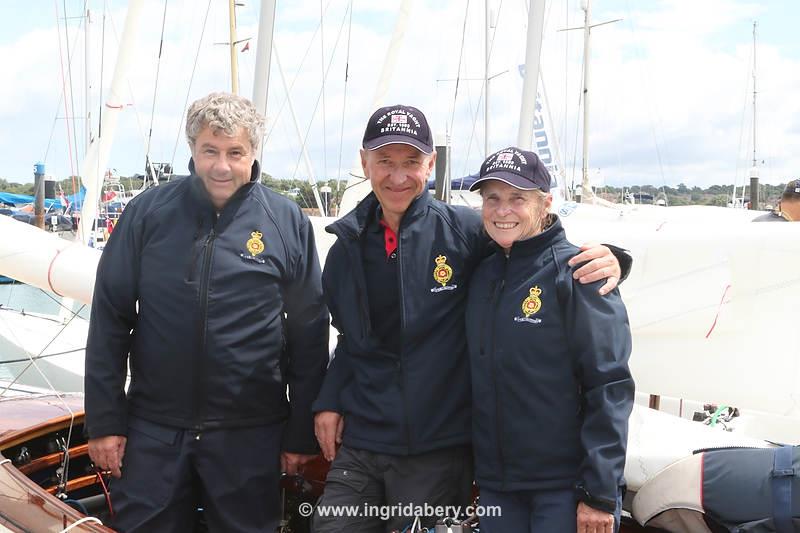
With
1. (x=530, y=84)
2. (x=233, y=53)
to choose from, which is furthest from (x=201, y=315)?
(x=233, y=53)

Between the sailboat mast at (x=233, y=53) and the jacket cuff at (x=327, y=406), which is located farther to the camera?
the sailboat mast at (x=233, y=53)

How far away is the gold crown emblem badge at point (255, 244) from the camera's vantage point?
2.56 metres

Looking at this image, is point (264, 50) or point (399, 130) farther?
point (264, 50)

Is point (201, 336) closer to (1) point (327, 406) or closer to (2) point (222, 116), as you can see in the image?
(1) point (327, 406)

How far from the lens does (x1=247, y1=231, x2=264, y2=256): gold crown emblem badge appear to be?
2.56 m

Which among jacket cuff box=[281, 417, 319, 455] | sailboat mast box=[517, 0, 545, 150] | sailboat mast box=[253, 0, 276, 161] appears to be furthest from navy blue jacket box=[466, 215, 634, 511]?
sailboat mast box=[253, 0, 276, 161]

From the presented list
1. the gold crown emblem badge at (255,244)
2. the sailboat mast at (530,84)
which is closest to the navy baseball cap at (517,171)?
the gold crown emblem badge at (255,244)

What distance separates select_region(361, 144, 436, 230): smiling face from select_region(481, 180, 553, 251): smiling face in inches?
10.3

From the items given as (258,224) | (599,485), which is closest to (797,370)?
(599,485)

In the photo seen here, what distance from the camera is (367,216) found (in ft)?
8.25

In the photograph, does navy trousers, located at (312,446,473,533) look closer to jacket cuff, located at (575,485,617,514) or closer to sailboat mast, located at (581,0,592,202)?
jacket cuff, located at (575,485,617,514)

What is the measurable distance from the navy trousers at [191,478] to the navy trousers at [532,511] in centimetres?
82

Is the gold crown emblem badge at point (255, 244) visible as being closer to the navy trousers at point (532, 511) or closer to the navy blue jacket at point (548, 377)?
the navy blue jacket at point (548, 377)

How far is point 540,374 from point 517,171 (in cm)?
59
